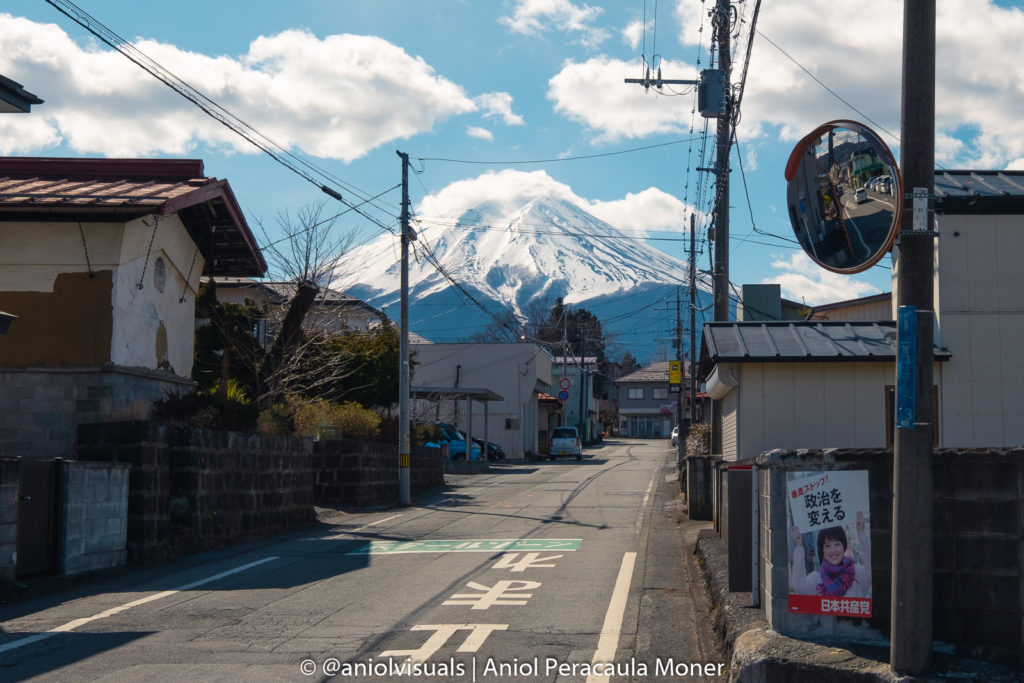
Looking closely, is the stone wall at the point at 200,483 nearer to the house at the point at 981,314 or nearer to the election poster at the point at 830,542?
the election poster at the point at 830,542

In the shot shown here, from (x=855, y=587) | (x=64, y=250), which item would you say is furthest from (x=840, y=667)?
(x=64, y=250)

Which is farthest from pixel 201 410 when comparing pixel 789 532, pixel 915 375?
pixel 915 375

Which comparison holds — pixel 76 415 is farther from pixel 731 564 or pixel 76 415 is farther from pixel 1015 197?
pixel 1015 197

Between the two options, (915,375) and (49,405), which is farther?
(49,405)

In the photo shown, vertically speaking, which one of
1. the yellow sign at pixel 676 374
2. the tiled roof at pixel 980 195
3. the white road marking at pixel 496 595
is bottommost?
the white road marking at pixel 496 595

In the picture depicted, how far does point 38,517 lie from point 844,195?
955 cm

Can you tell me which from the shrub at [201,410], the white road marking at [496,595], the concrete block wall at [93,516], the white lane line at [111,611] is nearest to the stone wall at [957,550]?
the white road marking at [496,595]

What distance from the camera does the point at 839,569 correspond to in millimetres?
6094

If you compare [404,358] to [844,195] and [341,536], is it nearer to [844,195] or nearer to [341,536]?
[341,536]

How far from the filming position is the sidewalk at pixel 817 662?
5.45m

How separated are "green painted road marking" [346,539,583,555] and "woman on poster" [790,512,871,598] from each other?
782 cm

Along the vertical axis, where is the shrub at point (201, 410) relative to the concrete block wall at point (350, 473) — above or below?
above

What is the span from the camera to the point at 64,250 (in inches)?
586

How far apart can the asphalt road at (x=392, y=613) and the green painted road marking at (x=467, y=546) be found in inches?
1.9
